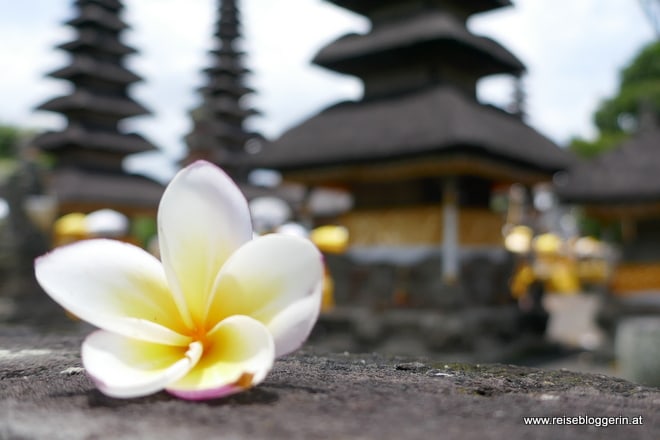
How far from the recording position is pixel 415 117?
9742 millimetres

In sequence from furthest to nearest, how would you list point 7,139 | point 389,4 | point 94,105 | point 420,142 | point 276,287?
point 7,139 < point 94,105 < point 389,4 < point 420,142 < point 276,287

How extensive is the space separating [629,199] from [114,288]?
31.9ft

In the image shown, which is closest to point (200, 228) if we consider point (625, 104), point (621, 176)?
point (621, 176)

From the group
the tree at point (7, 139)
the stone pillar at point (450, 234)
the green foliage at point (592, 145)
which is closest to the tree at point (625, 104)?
the green foliage at point (592, 145)

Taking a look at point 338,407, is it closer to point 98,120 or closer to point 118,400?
point 118,400

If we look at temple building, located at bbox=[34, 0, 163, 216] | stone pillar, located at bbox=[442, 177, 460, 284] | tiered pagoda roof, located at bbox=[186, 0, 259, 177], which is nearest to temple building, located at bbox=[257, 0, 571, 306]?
stone pillar, located at bbox=[442, 177, 460, 284]

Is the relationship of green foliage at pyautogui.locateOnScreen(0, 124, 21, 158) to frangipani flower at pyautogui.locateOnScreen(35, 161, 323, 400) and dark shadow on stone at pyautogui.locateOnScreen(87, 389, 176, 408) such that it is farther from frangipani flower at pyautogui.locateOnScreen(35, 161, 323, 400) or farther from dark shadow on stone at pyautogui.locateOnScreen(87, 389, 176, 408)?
dark shadow on stone at pyautogui.locateOnScreen(87, 389, 176, 408)

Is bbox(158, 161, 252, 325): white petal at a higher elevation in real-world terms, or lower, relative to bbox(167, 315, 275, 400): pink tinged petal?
higher

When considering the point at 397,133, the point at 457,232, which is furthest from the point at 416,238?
the point at 397,133

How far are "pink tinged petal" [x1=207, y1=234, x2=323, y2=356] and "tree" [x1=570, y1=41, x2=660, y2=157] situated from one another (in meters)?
28.6

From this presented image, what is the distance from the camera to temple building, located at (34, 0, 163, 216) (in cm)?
1961

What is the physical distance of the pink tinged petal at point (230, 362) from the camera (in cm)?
116

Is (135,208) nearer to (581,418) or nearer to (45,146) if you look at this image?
(45,146)

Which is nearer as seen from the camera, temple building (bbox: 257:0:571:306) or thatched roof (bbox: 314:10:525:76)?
temple building (bbox: 257:0:571:306)
